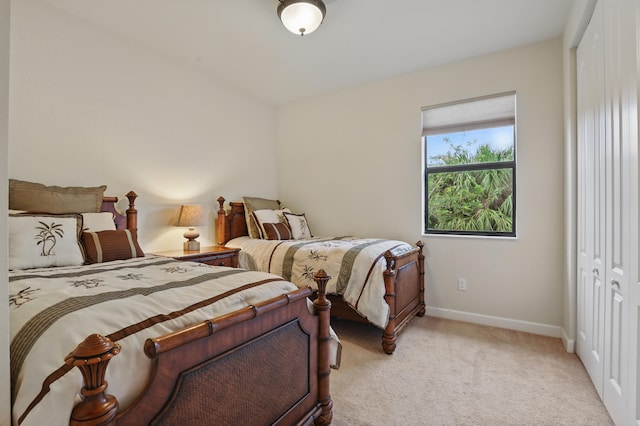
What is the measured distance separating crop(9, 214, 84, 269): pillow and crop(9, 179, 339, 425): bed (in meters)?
0.03

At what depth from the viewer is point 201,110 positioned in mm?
3400

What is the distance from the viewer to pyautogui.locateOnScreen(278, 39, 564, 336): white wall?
2785mm

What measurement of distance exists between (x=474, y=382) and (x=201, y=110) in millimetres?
3454

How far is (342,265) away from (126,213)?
1907mm

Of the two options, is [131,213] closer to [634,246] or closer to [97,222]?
[97,222]

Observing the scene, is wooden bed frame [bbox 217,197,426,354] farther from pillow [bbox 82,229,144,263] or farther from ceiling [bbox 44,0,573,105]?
ceiling [bbox 44,0,573,105]

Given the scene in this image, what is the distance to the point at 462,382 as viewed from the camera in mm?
2012

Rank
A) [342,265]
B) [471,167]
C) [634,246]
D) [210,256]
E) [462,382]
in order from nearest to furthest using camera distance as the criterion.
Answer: [634,246] → [462,382] → [342,265] → [210,256] → [471,167]

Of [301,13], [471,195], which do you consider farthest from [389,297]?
[301,13]

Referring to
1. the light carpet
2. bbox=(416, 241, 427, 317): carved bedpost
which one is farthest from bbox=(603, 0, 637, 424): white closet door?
bbox=(416, 241, 427, 317): carved bedpost

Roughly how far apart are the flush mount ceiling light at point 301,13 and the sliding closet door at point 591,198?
5.58 feet

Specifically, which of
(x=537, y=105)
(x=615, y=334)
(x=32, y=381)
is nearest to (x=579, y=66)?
(x=537, y=105)

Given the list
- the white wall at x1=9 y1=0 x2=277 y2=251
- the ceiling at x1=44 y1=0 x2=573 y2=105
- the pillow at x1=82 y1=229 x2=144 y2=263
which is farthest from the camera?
the ceiling at x1=44 y1=0 x2=573 y2=105

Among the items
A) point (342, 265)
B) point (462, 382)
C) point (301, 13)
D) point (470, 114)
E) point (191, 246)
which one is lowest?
point (462, 382)
